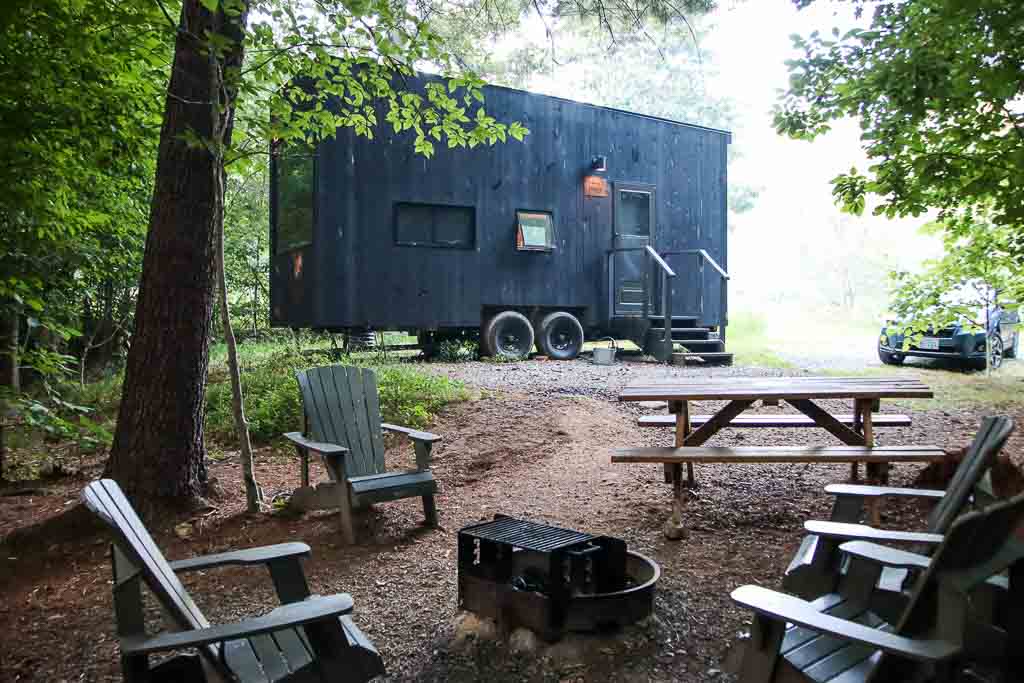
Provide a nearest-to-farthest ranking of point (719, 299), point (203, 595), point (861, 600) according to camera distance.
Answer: point (861, 600) → point (203, 595) → point (719, 299)

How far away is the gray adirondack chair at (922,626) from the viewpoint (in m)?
1.40

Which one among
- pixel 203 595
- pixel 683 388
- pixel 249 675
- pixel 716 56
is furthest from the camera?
pixel 716 56

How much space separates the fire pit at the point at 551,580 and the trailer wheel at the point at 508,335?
319 inches

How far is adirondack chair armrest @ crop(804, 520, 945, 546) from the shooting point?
1980 mm

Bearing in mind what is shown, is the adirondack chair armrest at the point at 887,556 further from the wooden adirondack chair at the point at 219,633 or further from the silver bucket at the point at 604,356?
the silver bucket at the point at 604,356

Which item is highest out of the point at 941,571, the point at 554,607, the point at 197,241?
the point at 197,241

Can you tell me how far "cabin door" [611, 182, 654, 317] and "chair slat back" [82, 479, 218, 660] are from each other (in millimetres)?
10233

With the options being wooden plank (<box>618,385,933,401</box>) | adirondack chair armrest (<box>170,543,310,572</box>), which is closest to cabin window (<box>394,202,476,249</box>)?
wooden plank (<box>618,385,933,401</box>)

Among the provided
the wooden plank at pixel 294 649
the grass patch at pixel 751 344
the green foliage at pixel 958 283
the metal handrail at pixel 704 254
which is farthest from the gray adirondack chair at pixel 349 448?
the metal handrail at pixel 704 254

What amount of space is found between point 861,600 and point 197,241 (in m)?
3.68

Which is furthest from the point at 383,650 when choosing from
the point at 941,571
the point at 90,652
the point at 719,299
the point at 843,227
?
the point at 843,227

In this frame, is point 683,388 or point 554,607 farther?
point 683,388

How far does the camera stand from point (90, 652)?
2678mm

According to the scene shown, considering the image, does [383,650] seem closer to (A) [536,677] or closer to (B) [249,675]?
(A) [536,677]
